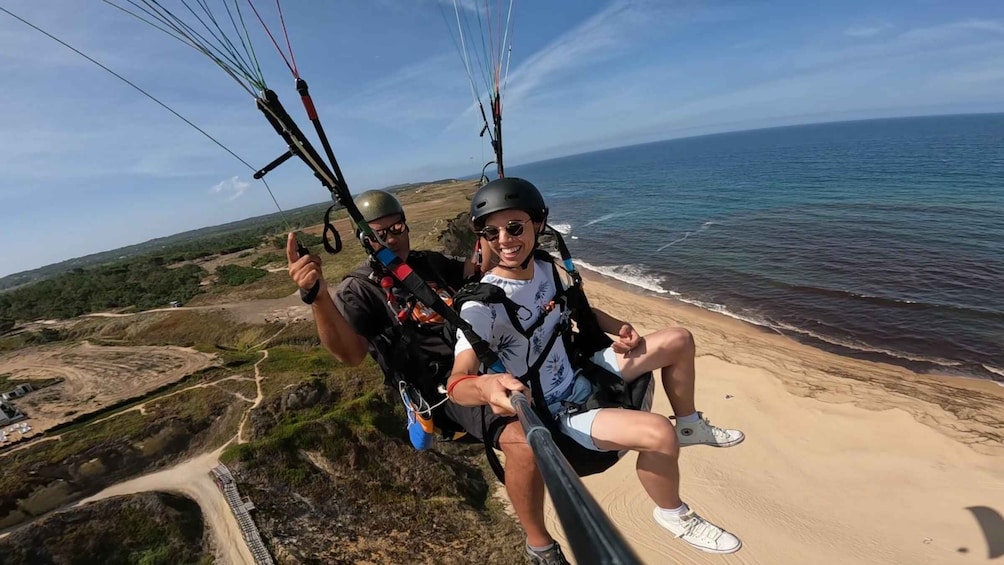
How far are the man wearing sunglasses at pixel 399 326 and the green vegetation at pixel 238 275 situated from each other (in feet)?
116

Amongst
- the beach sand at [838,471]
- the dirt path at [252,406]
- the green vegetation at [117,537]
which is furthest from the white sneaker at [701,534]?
the dirt path at [252,406]

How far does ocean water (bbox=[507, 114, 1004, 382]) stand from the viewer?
52.6 feet

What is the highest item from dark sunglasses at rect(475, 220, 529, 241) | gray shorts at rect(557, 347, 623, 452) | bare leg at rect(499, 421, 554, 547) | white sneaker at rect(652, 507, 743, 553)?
dark sunglasses at rect(475, 220, 529, 241)

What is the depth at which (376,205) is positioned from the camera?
3748mm

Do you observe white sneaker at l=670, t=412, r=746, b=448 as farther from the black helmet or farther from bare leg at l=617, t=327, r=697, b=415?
the black helmet

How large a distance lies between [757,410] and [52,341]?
37.6 meters

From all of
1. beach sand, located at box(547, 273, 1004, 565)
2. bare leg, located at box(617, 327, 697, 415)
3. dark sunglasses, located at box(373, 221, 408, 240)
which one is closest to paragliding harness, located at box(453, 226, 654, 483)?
bare leg, located at box(617, 327, 697, 415)

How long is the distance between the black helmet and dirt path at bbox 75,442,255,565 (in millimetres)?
7101

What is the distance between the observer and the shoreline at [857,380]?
10.6 m

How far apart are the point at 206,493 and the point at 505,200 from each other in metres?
9.03

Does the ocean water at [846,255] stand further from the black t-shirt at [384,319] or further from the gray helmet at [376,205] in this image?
the gray helmet at [376,205]

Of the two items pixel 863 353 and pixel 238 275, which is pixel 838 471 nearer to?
pixel 863 353

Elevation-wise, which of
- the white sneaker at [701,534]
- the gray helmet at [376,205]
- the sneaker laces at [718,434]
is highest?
the gray helmet at [376,205]

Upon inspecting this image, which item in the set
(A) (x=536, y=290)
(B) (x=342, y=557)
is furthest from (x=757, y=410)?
(A) (x=536, y=290)
